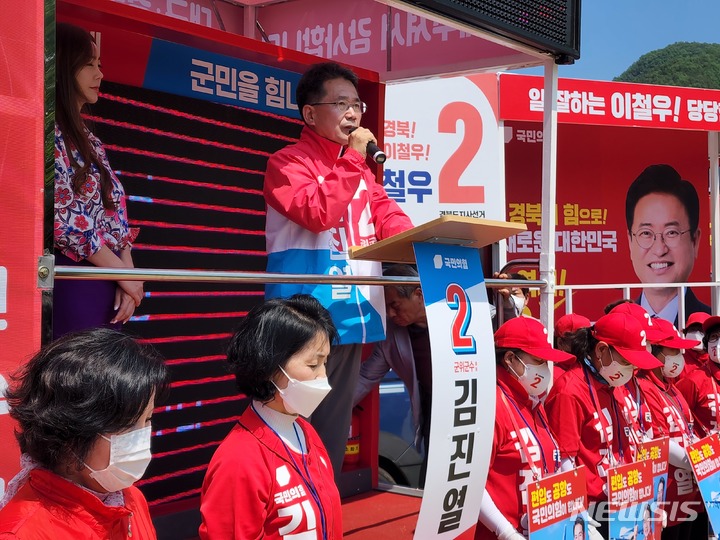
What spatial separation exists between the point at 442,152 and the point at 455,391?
4889mm

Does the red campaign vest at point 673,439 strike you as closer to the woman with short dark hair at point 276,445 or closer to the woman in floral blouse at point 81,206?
the woman with short dark hair at point 276,445

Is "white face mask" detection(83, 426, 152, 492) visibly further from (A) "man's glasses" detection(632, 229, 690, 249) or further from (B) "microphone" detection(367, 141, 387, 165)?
(A) "man's glasses" detection(632, 229, 690, 249)

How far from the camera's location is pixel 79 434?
1.62 m

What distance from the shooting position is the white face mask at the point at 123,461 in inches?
65.6

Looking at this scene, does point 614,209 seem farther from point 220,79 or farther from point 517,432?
point 517,432

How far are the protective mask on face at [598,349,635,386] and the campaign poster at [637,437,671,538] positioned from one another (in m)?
0.30

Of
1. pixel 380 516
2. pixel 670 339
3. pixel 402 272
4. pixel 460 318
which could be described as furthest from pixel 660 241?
pixel 460 318

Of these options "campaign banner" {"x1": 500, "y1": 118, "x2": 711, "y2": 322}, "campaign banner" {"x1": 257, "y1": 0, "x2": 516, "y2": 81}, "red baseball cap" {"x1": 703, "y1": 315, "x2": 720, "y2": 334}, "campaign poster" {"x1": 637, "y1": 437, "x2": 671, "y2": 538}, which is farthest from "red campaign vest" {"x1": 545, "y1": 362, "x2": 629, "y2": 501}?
"campaign banner" {"x1": 500, "y1": 118, "x2": 711, "y2": 322}

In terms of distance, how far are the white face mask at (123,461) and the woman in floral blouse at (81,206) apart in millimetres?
1260

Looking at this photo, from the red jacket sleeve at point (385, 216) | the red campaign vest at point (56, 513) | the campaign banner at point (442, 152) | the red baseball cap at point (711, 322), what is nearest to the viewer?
the red campaign vest at point (56, 513)

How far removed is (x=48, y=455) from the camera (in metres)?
1.63

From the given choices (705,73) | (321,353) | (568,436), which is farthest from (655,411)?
(705,73)

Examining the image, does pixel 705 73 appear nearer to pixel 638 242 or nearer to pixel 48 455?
pixel 638 242

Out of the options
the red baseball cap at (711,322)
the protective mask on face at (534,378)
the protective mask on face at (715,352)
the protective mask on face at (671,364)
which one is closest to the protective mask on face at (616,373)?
the protective mask on face at (534,378)
